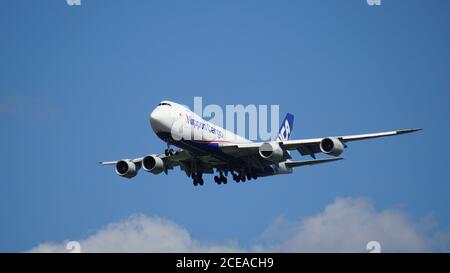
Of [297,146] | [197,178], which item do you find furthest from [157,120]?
[297,146]

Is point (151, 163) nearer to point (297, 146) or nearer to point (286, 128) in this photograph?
point (297, 146)

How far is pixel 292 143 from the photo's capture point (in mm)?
65438

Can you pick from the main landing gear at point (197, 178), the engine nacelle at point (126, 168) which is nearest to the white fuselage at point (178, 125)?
the main landing gear at point (197, 178)

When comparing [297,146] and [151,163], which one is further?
[151,163]

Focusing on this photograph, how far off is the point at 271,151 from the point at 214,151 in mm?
4667

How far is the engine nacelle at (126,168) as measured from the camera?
7050 cm

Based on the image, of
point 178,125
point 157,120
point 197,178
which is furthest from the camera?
point 197,178

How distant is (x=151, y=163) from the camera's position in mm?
68688

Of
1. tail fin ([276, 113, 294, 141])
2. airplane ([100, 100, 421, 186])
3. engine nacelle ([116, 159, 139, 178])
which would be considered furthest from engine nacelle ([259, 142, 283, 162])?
tail fin ([276, 113, 294, 141])

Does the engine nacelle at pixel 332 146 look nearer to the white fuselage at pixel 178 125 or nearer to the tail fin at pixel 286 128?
Result: the white fuselage at pixel 178 125

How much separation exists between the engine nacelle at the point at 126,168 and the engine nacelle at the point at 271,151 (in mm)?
12043

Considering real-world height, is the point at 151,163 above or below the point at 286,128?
below
